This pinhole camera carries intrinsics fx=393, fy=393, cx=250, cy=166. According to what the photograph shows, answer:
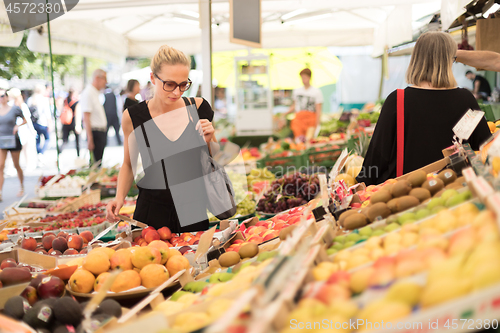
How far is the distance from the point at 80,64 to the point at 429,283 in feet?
45.5

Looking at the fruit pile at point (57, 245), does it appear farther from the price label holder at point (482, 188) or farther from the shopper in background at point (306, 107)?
the shopper in background at point (306, 107)

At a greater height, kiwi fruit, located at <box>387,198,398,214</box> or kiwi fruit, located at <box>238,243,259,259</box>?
kiwi fruit, located at <box>387,198,398,214</box>

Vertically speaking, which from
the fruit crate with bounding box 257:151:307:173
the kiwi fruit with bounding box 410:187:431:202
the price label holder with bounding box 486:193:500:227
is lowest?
the fruit crate with bounding box 257:151:307:173

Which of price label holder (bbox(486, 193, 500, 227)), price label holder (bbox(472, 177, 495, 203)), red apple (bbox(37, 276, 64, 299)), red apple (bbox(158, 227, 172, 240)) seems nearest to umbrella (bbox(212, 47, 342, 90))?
red apple (bbox(158, 227, 172, 240))

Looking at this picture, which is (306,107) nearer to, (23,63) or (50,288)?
(23,63)

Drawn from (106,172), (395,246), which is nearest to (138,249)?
(395,246)

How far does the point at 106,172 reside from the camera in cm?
556

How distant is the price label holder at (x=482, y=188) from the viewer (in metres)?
1.02

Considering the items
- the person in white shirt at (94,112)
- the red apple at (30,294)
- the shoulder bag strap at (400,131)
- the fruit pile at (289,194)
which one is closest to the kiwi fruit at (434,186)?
the shoulder bag strap at (400,131)

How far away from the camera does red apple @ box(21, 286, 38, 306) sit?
4.63 ft

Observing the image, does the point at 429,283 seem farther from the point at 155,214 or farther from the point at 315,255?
the point at 155,214

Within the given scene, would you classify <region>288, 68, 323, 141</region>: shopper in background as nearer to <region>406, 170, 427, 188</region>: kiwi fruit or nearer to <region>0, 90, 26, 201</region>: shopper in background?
<region>0, 90, 26, 201</region>: shopper in background

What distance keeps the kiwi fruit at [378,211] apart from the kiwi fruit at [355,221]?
3 centimetres

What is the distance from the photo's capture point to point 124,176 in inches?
95.6
